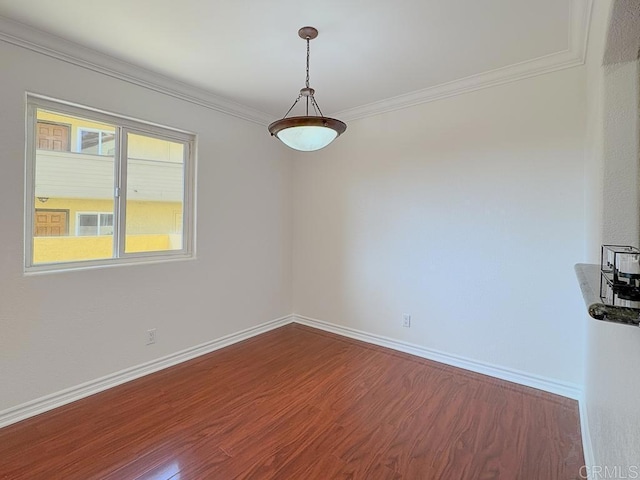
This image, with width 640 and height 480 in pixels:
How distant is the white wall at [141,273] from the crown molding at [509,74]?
137 cm

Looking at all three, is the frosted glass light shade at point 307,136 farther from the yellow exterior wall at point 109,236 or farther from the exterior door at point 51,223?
the exterior door at point 51,223

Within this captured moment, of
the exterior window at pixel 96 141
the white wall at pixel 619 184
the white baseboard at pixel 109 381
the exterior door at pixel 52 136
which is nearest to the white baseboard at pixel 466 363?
the white baseboard at pixel 109 381

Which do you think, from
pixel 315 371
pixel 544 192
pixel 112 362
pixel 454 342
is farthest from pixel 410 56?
pixel 112 362

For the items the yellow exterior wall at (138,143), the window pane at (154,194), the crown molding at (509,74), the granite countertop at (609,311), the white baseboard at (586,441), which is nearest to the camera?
the granite countertop at (609,311)

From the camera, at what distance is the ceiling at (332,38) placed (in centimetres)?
191

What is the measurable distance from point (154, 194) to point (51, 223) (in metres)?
0.81

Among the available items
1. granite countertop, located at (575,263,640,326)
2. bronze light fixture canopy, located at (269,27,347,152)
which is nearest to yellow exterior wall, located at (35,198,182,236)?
bronze light fixture canopy, located at (269,27,347,152)

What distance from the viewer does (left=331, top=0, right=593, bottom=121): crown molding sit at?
1984 mm

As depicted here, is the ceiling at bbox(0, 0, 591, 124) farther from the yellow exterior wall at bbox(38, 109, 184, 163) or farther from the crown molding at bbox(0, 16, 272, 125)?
the yellow exterior wall at bbox(38, 109, 184, 163)

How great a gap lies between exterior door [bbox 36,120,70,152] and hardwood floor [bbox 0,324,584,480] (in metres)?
1.90

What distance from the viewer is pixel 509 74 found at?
263cm

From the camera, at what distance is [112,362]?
→ 8.53 feet

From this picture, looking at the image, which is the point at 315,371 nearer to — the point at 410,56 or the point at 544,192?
the point at 544,192

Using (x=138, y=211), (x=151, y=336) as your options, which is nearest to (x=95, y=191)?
(x=138, y=211)
